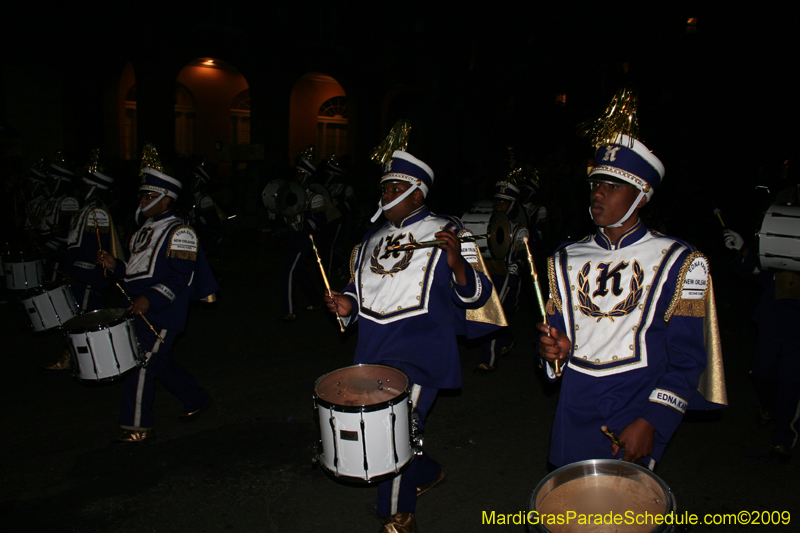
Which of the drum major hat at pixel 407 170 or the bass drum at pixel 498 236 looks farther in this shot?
the bass drum at pixel 498 236

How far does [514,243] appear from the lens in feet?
21.6

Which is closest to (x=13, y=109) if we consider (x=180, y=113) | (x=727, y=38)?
(x=180, y=113)

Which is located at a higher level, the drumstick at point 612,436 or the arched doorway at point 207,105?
the arched doorway at point 207,105

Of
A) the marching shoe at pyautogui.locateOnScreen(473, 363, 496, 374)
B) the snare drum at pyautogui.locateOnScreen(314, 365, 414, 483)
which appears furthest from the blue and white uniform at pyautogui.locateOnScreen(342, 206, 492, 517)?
the marching shoe at pyautogui.locateOnScreen(473, 363, 496, 374)

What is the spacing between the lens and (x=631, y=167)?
104 inches

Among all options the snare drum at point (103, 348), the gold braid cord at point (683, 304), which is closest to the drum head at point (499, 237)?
the gold braid cord at point (683, 304)

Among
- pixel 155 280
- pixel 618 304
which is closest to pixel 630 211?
pixel 618 304

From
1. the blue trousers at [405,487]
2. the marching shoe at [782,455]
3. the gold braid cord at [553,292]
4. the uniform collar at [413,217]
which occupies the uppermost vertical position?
the uniform collar at [413,217]

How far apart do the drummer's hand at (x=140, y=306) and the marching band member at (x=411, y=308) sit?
1.77 m

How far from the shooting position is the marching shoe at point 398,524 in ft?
10.9

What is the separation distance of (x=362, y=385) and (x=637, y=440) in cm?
140

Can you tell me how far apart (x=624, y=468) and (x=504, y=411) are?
3.55 meters

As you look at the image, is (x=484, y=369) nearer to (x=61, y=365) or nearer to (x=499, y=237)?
(x=499, y=237)

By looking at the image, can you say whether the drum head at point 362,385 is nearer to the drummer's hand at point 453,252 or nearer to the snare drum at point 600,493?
the drummer's hand at point 453,252
